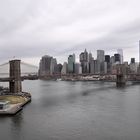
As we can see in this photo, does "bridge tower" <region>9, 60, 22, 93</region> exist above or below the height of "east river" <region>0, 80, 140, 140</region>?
above

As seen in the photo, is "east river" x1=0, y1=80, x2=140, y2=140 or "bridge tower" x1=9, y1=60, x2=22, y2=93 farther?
"bridge tower" x1=9, y1=60, x2=22, y2=93

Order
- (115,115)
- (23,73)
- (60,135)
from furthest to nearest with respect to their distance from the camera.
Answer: (23,73) < (115,115) < (60,135)

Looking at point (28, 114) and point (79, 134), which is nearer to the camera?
point (79, 134)

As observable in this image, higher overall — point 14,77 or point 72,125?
point 14,77

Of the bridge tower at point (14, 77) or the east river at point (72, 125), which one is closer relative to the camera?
the east river at point (72, 125)

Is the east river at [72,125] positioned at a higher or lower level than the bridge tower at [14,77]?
lower

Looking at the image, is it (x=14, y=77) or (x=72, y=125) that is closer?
(x=72, y=125)

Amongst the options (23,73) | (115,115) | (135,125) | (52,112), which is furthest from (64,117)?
(23,73)

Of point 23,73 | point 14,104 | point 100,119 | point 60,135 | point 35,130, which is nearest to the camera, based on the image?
point 60,135

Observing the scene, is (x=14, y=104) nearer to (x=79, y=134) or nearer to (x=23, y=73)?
(x=79, y=134)
